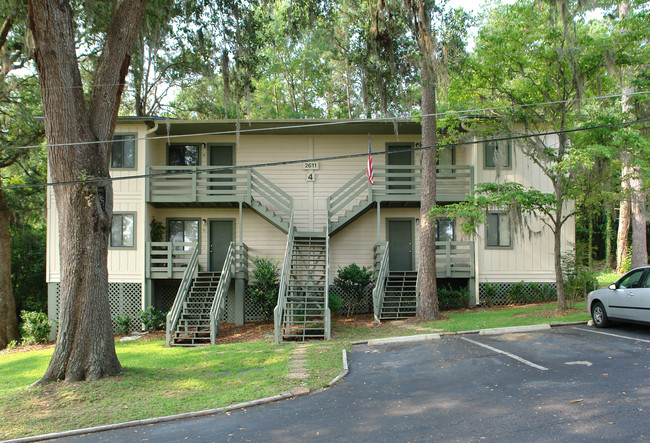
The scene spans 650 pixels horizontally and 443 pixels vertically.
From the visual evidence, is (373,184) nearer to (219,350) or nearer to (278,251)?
(278,251)

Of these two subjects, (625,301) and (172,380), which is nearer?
(172,380)

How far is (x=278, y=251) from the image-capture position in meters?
19.1

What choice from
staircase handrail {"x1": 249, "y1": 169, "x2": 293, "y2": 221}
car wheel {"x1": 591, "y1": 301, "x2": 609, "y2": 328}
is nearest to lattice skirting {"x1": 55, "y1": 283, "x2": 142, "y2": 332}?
staircase handrail {"x1": 249, "y1": 169, "x2": 293, "y2": 221}

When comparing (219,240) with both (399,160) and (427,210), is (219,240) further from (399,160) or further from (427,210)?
(427,210)

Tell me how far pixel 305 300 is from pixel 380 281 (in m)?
2.75

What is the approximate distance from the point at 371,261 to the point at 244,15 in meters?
10.1

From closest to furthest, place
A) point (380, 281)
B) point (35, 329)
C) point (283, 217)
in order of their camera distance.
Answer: point (380, 281) < point (35, 329) < point (283, 217)

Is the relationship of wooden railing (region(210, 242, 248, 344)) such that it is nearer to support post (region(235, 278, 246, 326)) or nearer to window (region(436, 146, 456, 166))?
support post (region(235, 278, 246, 326))

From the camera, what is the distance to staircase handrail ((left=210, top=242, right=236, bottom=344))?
46.8ft

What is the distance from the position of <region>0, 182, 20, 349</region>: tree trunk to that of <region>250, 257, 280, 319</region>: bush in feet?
28.1

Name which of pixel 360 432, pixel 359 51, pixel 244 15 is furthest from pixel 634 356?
pixel 244 15

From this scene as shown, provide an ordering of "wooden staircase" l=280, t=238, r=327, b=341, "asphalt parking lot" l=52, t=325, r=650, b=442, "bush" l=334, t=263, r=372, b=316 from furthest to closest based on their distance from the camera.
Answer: "bush" l=334, t=263, r=372, b=316, "wooden staircase" l=280, t=238, r=327, b=341, "asphalt parking lot" l=52, t=325, r=650, b=442

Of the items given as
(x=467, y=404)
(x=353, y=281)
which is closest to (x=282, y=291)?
(x=353, y=281)

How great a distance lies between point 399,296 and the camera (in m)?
16.4
